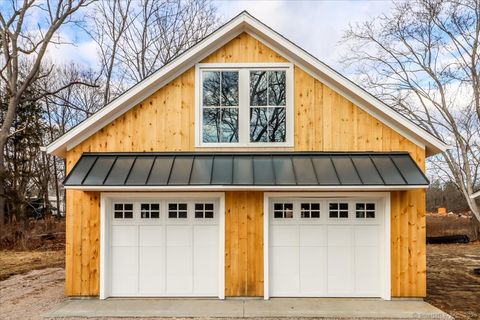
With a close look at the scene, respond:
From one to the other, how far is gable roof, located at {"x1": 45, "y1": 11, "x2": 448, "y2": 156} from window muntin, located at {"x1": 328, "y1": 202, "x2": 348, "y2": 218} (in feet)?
6.57

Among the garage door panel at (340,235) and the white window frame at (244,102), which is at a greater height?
the white window frame at (244,102)

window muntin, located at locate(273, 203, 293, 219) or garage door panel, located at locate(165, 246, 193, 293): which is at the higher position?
window muntin, located at locate(273, 203, 293, 219)

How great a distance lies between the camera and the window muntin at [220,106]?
8219mm

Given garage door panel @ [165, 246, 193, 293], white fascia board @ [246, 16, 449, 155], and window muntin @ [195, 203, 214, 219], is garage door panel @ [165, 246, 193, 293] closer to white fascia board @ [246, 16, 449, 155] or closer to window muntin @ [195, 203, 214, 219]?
window muntin @ [195, 203, 214, 219]

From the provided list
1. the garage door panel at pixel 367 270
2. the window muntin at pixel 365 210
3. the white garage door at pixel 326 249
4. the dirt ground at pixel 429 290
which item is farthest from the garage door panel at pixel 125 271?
the window muntin at pixel 365 210

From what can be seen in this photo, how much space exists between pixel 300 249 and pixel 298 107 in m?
3.06

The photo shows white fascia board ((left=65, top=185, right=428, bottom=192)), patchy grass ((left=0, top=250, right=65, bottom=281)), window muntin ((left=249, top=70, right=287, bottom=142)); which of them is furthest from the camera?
patchy grass ((left=0, top=250, right=65, bottom=281))

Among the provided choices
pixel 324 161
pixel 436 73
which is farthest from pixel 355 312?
pixel 436 73

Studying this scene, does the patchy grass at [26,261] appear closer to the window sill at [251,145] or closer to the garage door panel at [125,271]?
the garage door panel at [125,271]

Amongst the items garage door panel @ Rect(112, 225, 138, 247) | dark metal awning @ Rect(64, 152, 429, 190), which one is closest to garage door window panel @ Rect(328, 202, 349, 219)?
dark metal awning @ Rect(64, 152, 429, 190)

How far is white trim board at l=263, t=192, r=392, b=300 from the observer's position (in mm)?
7762

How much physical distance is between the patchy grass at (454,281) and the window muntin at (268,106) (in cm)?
483

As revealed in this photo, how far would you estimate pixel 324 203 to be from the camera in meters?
8.09

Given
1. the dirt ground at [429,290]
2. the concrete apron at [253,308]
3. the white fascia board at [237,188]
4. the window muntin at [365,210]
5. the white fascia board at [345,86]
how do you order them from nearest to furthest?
the concrete apron at [253,308]
the white fascia board at [237,188]
the dirt ground at [429,290]
the white fascia board at [345,86]
the window muntin at [365,210]
